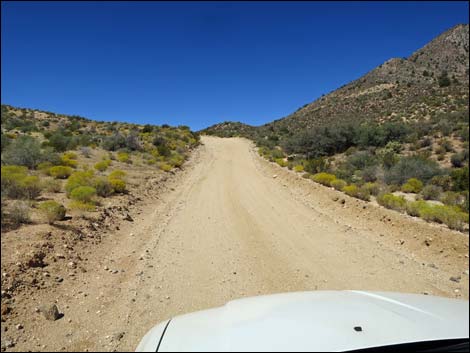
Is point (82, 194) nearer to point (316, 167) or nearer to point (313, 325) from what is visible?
point (313, 325)

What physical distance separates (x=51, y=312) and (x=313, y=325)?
370 cm

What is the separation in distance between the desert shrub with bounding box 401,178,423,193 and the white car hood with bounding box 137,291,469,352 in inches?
415

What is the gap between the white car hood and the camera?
6.91ft

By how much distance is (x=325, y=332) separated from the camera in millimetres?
2227

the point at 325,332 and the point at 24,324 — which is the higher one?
the point at 325,332

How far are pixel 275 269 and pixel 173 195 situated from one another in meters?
7.58

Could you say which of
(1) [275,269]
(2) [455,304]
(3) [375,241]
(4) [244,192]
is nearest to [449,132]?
(4) [244,192]

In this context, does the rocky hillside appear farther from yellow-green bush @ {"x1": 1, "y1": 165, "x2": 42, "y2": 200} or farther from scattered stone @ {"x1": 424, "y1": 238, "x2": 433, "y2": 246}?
yellow-green bush @ {"x1": 1, "y1": 165, "x2": 42, "y2": 200}

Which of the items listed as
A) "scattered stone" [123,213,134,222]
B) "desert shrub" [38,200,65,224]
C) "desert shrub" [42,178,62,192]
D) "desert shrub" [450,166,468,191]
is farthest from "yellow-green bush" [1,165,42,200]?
"desert shrub" [450,166,468,191]

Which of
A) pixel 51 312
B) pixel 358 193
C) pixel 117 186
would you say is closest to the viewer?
pixel 51 312

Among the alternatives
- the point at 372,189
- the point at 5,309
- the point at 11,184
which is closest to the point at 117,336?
the point at 5,309

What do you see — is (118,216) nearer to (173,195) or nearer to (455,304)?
(173,195)

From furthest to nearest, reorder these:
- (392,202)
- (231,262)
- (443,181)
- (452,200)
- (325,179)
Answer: (325,179), (443,181), (452,200), (392,202), (231,262)

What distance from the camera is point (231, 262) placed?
21.0 ft
